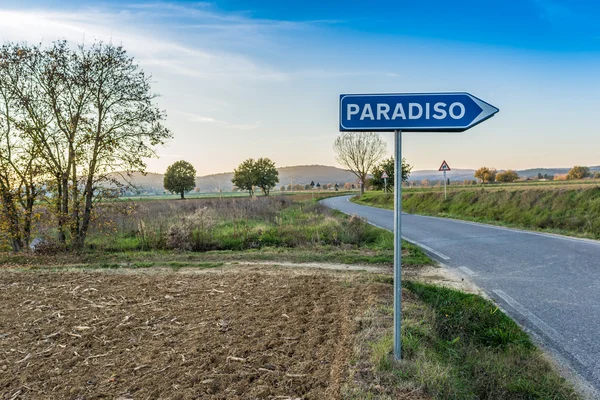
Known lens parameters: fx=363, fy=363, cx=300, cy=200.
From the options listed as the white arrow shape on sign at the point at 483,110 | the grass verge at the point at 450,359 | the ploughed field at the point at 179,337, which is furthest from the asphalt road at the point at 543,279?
the white arrow shape on sign at the point at 483,110

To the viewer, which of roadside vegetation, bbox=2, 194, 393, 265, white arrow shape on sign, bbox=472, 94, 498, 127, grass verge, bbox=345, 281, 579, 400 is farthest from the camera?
roadside vegetation, bbox=2, 194, 393, 265

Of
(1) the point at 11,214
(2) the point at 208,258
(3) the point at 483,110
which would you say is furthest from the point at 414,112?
(1) the point at 11,214

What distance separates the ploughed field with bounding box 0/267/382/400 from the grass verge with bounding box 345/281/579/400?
0.26 m

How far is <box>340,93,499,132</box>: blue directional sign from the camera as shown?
3074mm

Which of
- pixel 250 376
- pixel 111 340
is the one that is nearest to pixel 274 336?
pixel 250 376

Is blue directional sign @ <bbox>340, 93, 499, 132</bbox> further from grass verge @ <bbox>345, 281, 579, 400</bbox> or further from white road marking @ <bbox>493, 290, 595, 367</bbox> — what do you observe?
white road marking @ <bbox>493, 290, 595, 367</bbox>

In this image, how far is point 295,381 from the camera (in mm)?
2996

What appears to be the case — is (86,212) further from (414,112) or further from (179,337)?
(414,112)

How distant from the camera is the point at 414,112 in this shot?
3.16 metres

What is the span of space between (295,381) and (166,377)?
1107 mm

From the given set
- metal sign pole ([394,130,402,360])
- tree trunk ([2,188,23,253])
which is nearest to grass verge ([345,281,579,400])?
metal sign pole ([394,130,402,360])

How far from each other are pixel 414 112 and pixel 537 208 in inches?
654

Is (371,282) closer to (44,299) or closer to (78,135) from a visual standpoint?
(44,299)

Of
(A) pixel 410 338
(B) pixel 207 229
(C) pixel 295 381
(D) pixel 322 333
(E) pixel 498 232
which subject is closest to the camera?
(C) pixel 295 381
